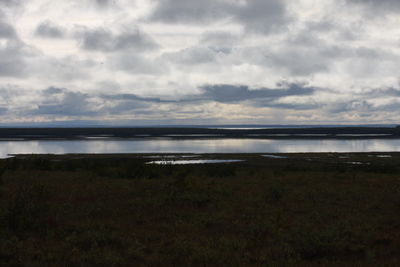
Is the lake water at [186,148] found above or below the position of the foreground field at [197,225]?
below

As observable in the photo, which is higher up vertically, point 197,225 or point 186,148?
point 197,225

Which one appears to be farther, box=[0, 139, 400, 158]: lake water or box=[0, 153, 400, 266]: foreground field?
box=[0, 139, 400, 158]: lake water

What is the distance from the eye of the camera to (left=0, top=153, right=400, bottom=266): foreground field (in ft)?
32.3

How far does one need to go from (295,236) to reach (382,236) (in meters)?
2.92

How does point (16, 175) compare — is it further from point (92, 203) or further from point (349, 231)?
point (349, 231)

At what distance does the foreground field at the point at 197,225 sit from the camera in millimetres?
9844

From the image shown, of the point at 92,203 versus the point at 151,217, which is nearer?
the point at 151,217

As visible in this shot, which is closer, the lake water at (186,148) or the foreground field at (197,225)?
the foreground field at (197,225)

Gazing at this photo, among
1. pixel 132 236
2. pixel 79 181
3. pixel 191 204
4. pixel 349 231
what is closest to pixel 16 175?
pixel 79 181

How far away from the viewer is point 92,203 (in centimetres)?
1694

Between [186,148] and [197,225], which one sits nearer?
[197,225]

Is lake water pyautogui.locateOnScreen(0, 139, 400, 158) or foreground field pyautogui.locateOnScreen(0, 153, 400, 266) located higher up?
foreground field pyautogui.locateOnScreen(0, 153, 400, 266)

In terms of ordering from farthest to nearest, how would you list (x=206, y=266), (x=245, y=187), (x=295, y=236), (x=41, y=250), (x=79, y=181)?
1. (x=79, y=181)
2. (x=245, y=187)
3. (x=295, y=236)
4. (x=41, y=250)
5. (x=206, y=266)

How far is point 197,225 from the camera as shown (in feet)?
44.4
